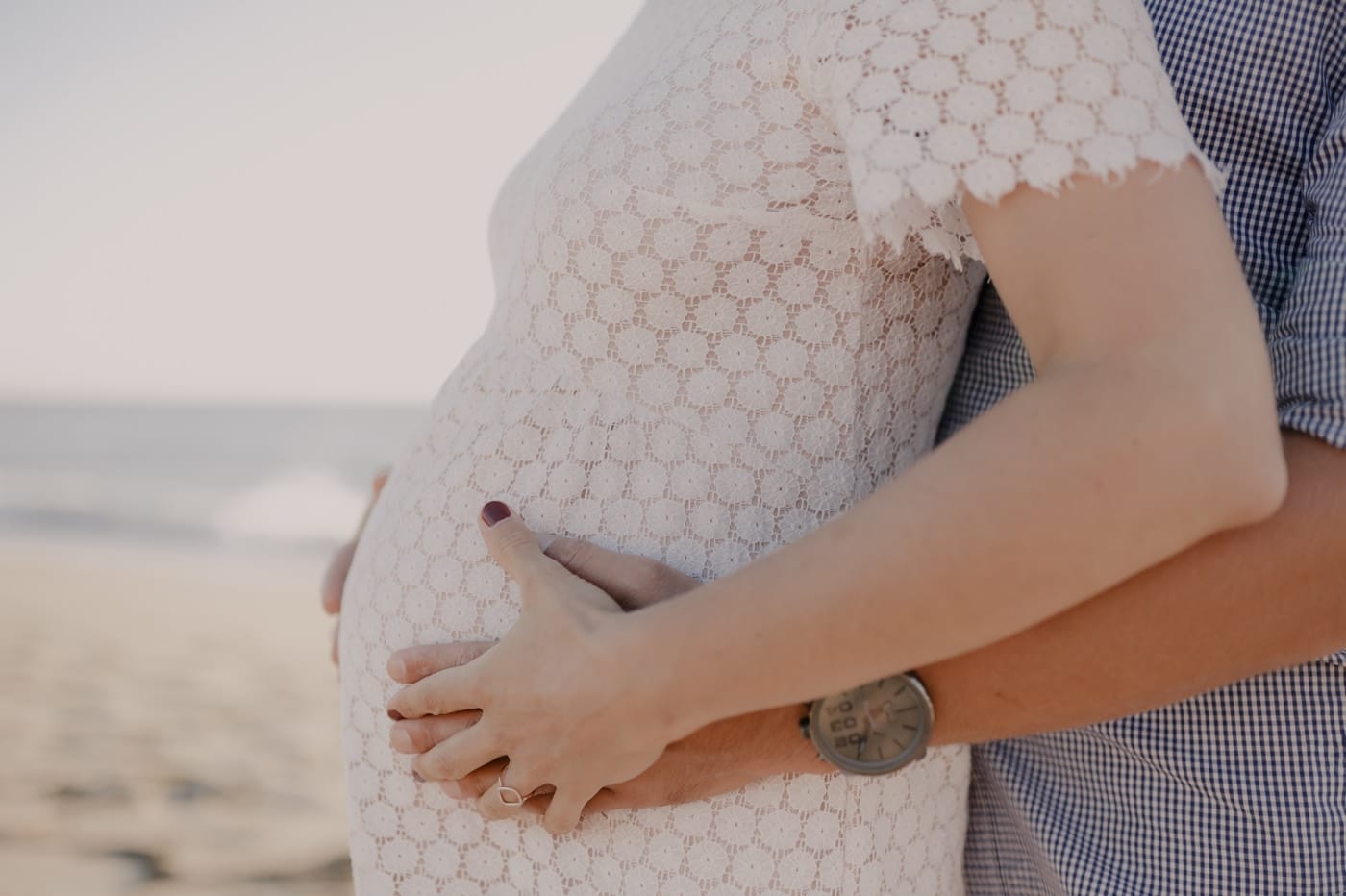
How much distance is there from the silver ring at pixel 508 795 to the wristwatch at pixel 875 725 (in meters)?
0.30

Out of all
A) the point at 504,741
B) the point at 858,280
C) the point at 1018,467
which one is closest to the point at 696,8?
the point at 858,280

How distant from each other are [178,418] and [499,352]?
102 ft

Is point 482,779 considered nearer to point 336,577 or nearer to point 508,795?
point 508,795

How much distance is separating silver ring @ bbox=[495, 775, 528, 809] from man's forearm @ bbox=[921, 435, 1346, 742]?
0.42m

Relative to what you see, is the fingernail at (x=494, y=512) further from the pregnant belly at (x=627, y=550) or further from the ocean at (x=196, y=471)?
the ocean at (x=196, y=471)

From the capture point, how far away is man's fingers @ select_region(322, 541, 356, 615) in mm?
1633

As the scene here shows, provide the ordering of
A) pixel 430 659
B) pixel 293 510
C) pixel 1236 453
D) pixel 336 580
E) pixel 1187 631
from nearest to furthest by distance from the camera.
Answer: pixel 1236 453
pixel 1187 631
pixel 430 659
pixel 336 580
pixel 293 510

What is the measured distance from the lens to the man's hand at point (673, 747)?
101 centimetres

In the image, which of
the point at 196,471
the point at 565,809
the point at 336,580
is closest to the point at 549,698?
the point at 565,809

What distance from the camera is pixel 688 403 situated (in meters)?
1.09

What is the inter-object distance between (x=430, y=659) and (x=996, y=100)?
799 millimetres

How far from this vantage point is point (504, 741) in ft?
3.27

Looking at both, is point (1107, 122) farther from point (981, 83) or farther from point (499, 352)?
point (499, 352)

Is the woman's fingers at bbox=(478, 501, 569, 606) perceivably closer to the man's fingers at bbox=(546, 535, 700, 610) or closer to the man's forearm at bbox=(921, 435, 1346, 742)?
the man's fingers at bbox=(546, 535, 700, 610)
